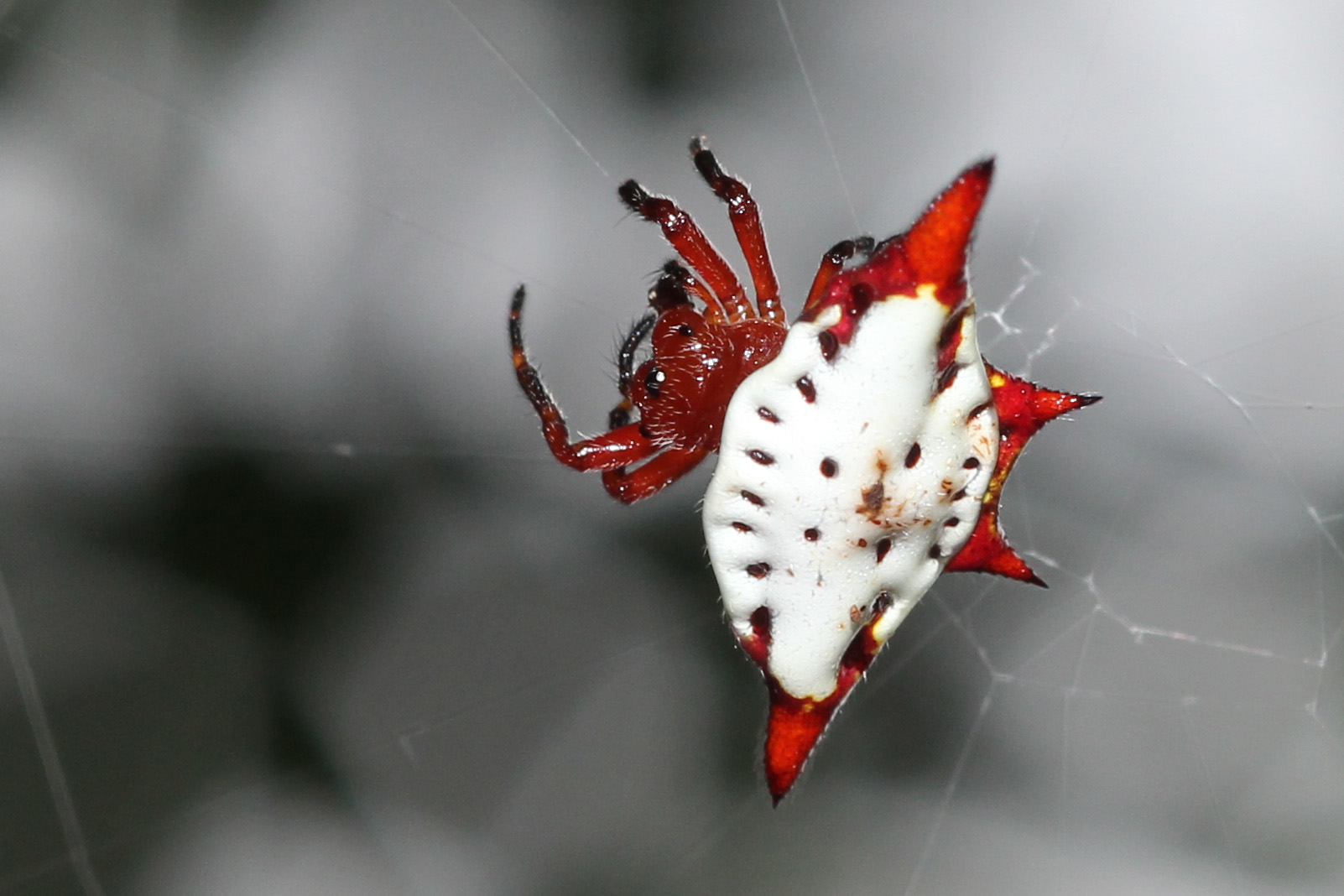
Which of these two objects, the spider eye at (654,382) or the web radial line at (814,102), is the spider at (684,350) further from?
the web radial line at (814,102)

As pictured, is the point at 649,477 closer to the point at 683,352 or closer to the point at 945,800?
the point at 683,352

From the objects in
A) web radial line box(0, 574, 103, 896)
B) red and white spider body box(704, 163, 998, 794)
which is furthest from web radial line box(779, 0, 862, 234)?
web radial line box(0, 574, 103, 896)

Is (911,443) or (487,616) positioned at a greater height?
(911,443)

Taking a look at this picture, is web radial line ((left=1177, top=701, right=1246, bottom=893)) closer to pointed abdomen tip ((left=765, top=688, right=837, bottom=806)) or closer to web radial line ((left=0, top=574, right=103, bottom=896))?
pointed abdomen tip ((left=765, top=688, right=837, bottom=806))

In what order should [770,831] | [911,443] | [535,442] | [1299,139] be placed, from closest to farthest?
[911,443], [1299,139], [770,831], [535,442]

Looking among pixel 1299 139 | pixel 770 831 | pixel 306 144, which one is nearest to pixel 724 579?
pixel 770 831

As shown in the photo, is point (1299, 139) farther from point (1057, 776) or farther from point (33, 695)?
point (33, 695)

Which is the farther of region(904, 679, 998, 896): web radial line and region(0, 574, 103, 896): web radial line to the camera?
region(904, 679, 998, 896): web radial line
